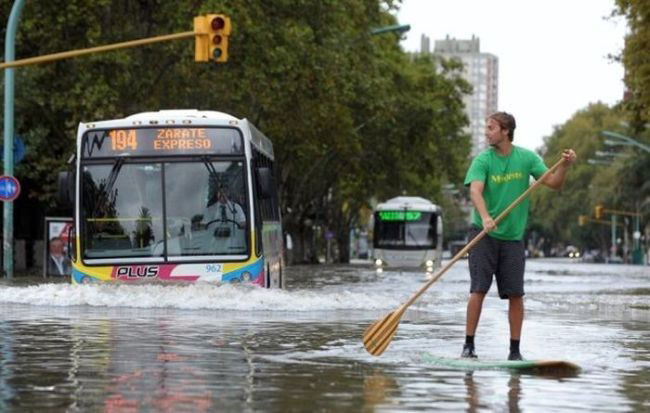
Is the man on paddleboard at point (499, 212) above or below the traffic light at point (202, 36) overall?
below

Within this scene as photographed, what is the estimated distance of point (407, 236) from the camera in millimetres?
65312

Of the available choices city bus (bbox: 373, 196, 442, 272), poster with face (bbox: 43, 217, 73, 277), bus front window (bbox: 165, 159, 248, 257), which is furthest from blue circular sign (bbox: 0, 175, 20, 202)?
city bus (bbox: 373, 196, 442, 272)

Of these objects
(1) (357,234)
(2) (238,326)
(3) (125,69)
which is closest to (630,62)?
(3) (125,69)

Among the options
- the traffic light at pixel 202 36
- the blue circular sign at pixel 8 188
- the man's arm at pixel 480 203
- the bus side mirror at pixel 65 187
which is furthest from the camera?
the blue circular sign at pixel 8 188

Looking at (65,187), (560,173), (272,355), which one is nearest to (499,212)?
(560,173)

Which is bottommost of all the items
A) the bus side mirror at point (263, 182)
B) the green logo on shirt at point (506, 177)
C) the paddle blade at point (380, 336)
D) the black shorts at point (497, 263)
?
the paddle blade at point (380, 336)

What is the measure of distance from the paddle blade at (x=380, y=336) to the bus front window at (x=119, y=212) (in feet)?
37.8

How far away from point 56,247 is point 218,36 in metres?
10.6

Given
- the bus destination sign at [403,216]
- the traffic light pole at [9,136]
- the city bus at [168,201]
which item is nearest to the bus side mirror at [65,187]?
the city bus at [168,201]

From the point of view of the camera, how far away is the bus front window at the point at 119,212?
79.3 ft

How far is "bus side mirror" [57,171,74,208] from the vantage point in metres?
23.1

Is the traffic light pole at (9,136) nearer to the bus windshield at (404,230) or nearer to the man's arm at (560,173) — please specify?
the man's arm at (560,173)

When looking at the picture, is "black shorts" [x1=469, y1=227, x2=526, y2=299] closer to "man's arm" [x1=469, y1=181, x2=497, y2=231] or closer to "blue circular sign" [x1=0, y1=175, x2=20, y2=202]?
"man's arm" [x1=469, y1=181, x2=497, y2=231]

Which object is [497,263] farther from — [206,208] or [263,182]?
[206,208]
